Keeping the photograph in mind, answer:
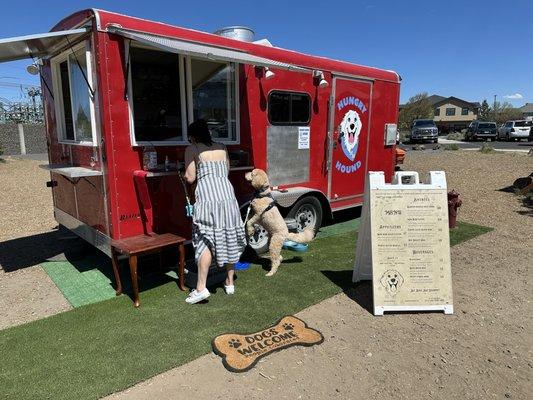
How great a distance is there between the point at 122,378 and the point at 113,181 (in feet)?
5.91

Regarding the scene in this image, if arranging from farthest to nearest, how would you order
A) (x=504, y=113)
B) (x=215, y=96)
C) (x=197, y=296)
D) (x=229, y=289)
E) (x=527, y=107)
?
1. (x=527, y=107)
2. (x=504, y=113)
3. (x=215, y=96)
4. (x=229, y=289)
5. (x=197, y=296)

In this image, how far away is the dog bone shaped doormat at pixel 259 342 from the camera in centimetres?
293

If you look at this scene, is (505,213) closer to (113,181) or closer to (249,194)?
(249,194)

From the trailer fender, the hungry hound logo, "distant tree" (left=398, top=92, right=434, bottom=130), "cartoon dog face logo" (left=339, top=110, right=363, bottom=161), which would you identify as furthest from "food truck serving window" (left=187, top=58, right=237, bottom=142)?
"distant tree" (left=398, top=92, right=434, bottom=130)

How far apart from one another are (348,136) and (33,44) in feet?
14.1

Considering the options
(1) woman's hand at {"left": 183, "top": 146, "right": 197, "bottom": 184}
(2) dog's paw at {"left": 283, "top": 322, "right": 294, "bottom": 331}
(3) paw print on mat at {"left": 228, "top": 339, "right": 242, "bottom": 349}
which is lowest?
(3) paw print on mat at {"left": 228, "top": 339, "right": 242, "bottom": 349}

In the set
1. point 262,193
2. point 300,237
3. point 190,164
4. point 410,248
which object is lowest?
point 300,237

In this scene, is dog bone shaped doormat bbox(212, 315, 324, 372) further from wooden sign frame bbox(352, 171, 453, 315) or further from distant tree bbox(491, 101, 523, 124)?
distant tree bbox(491, 101, 523, 124)

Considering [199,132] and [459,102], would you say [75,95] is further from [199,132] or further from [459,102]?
[459,102]

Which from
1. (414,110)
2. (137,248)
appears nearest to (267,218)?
(137,248)

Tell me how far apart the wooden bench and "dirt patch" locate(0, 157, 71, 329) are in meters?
0.71

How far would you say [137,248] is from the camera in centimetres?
363

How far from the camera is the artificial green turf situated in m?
2.73

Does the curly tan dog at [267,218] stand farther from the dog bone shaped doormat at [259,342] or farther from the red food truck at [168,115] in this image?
the dog bone shaped doormat at [259,342]
